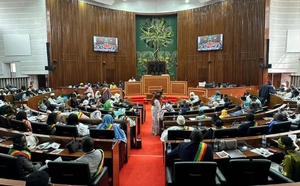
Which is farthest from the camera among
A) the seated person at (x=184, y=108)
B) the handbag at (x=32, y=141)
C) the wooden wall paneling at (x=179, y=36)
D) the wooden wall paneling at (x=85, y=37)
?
the wooden wall paneling at (x=85, y=37)

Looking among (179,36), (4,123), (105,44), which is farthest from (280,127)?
(105,44)

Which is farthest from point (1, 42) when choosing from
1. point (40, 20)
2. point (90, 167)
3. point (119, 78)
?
point (90, 167)

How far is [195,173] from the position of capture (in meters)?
2.89

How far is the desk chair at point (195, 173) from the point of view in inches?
113

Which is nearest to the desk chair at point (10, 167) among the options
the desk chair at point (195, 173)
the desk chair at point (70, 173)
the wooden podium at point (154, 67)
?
the desk chair at point (70, 173)

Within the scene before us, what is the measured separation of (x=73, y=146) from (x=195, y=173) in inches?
88.2

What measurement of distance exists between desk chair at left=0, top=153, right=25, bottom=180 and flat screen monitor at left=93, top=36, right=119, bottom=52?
1578cm

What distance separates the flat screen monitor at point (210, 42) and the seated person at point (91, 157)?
1584cm

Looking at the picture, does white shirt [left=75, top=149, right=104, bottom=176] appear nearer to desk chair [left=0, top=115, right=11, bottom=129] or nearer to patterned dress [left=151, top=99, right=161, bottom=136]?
desk chair [left=0, top=115, right=11, bottom=129]

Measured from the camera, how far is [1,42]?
16.5 meters

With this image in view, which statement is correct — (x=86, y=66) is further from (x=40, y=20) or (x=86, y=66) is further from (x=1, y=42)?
(x=1, y=42)

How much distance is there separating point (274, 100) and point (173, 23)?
→ 1235 centimetres

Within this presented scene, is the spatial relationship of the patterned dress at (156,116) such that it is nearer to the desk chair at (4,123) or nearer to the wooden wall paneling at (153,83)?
the desk chair at (4,123)

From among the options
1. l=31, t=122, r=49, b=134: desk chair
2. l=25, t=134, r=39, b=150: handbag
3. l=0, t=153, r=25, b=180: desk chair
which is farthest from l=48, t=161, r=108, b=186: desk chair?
l=31, t=122, r=49, b=134: desk chair
